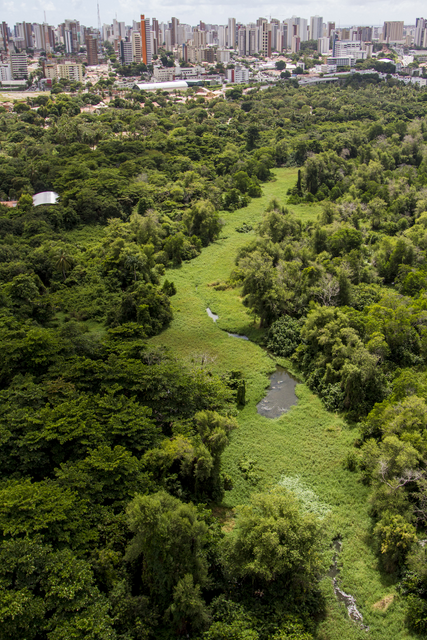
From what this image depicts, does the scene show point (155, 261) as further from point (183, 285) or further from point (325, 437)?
point (325, 437)

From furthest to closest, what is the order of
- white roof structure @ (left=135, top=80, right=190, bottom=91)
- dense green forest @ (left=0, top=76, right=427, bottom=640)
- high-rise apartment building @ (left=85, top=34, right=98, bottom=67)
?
A: high-rise apartment building @ (left=85, top=34, right=98, bottom=67)
white roof structure @ (left=135, top=80, right=190, bottom=91)
dense green forest @ (left=0, top=76, right=427, bottom=640)

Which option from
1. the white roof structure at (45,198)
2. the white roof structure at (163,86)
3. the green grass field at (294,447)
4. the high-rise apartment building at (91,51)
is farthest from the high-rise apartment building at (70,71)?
the green grass field at (294,447)

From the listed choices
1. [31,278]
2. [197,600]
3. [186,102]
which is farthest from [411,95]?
[197,600]

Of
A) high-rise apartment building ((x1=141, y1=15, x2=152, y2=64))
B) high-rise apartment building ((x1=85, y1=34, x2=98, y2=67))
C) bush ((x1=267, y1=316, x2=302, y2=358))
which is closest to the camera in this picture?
bush ((x1=267, y1=316, x2=302, y2=358))

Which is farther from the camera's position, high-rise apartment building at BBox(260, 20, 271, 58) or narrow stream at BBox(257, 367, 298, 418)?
high-rise apartment building at BBox(260, 20, 271, 58)

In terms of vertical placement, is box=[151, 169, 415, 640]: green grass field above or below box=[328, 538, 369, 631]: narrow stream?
above

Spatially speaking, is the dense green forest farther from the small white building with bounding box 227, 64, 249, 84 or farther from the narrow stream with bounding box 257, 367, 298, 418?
the small white building with bounding box 227, 64, 249, 84

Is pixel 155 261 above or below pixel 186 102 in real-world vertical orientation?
below

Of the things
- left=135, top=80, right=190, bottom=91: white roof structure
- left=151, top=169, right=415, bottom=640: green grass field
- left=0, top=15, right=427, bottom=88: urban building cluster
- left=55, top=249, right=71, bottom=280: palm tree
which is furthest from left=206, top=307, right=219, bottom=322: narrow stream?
left=0, top=15, right=427, bottom=88: urban building cluster
